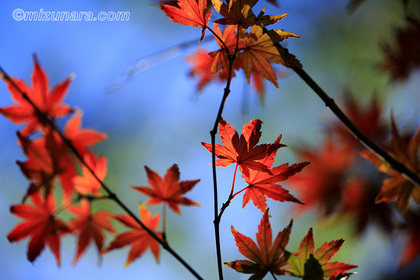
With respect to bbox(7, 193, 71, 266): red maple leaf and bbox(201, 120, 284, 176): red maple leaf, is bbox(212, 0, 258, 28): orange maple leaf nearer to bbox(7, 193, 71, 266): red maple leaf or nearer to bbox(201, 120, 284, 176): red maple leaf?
bbox(201, 120, 284, 176): red maple leaf

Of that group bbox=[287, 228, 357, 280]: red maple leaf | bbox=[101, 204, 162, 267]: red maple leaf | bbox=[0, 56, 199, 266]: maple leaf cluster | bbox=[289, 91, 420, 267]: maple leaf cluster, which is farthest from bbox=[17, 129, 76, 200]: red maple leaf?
bbox=[289, 91, 420, 267]: maple leaf cluster

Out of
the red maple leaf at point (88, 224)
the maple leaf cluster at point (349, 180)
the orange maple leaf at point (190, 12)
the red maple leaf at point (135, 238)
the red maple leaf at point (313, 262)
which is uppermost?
the maple leaf cluster at point (349, 180)

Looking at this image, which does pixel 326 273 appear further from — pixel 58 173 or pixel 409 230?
pixel 409 230

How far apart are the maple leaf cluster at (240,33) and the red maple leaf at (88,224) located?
492 millimetres

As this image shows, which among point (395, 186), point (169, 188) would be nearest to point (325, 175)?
point (395, 186)

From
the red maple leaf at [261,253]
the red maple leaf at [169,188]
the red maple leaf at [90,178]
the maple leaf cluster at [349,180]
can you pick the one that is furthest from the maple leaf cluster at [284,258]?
the maple leaf cluster at [349,180]

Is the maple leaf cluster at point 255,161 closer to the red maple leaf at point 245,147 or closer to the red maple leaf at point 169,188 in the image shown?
the red maple leaf at point 245,147

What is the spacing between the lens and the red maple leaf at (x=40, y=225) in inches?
28.0

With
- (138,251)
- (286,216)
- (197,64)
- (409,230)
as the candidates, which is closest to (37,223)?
(138,251)

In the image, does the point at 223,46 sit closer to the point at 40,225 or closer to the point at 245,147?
the point at 245,147

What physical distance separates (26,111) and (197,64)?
587 millimetres

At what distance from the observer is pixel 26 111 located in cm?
81

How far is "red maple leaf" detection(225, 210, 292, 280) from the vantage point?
0.50 m

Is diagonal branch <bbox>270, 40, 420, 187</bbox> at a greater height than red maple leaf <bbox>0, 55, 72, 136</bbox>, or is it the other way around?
red maple leaf <bbox>0, 55, 72, 136</bbox>
